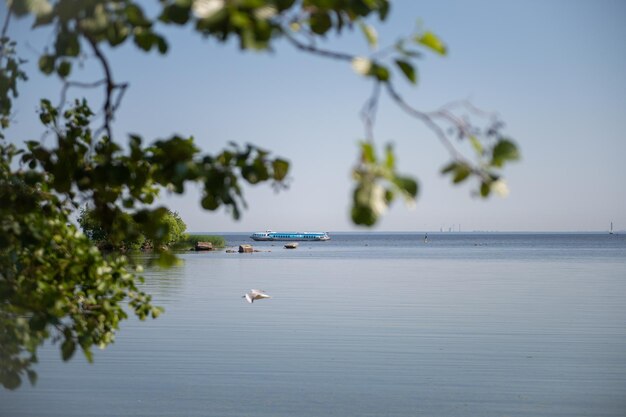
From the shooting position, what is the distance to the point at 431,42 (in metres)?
1.93

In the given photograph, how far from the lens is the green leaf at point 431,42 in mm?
1925

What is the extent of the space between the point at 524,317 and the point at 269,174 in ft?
53.5

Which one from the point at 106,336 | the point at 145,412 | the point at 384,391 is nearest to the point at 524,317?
the point at 384,391

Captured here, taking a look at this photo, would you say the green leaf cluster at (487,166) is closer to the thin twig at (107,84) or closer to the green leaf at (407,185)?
the green leaf at (407,185)

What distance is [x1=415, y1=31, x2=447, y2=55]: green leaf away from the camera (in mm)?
1925

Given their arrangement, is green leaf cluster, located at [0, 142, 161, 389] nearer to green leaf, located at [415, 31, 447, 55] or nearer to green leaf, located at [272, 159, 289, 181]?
green leaf, located at [272, 159, 289, 181]

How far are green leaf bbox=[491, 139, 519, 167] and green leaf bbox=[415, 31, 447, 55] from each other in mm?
295

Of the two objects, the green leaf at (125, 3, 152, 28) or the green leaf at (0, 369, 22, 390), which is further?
the green leaf at (0, 369, 22, 390)

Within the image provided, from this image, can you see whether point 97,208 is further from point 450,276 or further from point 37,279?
point 450,276

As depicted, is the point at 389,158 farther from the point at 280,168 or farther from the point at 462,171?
the point at 280,168

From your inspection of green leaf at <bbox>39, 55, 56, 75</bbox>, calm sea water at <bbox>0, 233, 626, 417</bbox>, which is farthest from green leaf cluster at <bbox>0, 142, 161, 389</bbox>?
calm sea water at <bbox>0, 233, 626, 417</bbox>

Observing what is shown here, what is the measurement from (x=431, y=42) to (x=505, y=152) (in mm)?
356

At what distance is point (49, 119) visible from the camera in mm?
3756

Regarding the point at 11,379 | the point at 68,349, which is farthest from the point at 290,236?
the point at 68,349
